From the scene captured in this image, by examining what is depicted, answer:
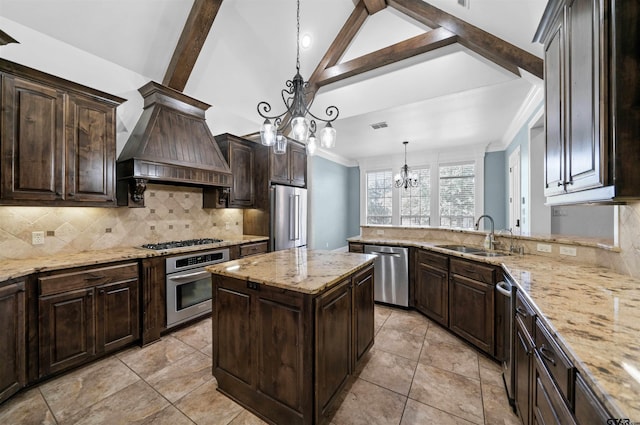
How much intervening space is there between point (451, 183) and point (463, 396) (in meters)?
5.68

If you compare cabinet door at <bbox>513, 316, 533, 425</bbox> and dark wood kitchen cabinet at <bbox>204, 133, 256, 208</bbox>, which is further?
dark wood kitchen cabinet at <bbox>204, 133, 256, 208</bbox>

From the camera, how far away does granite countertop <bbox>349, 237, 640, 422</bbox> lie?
0.62m

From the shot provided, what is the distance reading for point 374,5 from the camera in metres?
2.99

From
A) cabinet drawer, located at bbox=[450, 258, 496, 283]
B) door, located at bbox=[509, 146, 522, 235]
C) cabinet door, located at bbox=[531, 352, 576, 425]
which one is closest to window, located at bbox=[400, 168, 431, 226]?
door, located at bbox=[509, 146, 522, 235]

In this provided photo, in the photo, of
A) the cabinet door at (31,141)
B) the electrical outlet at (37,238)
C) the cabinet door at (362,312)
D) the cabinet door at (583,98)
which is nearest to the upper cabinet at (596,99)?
the cabinet door at (583,98)

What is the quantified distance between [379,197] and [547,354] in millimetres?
6722

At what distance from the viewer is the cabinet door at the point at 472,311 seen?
7.23 ft

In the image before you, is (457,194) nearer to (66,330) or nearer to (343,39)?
(343,39)

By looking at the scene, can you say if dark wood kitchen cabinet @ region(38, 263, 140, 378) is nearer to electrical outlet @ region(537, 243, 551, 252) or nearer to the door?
electrical outlet @ region(537, 243, 551, 252)

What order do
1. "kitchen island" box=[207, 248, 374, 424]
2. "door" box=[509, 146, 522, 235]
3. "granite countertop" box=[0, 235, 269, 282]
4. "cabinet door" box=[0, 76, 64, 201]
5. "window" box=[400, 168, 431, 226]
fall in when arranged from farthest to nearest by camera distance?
"window" box=[400, 168, 431, 226]
"door" box=[509, 146, 522, 235]
"cabinet door" box=[0, 76, 64, 201]
"granite countertop" box=[0, 235, 269, 282]
"kitchen island" box=[207, 248, 374, 424]

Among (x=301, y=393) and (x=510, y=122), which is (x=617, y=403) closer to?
(x=301, y=393)

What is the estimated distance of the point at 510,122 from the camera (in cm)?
454

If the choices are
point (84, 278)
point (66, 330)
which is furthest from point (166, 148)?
point (66, 330)

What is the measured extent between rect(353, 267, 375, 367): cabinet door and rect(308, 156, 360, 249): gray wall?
342cm
